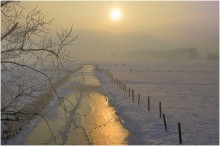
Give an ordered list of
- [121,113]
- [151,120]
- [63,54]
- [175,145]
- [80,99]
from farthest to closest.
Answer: [80,99] → [121,113] → [151,120] → [175,145] → [63,54]

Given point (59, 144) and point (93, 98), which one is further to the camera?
point (93, 98)

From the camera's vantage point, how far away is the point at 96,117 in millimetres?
22531

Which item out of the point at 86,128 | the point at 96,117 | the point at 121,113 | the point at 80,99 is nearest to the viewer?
the point at 86,128

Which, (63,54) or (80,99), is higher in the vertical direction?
(63,54)

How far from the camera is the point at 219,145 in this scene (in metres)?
14.7

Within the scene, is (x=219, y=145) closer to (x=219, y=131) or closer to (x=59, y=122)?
(x=219, y=131)

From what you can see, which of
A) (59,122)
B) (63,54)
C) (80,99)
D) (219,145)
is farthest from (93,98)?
(63,54)

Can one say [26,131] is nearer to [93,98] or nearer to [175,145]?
[175,145]

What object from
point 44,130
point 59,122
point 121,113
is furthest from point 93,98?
point 44,130

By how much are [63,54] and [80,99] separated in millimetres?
21914

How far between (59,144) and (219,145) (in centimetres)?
706

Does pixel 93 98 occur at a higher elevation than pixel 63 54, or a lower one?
lower

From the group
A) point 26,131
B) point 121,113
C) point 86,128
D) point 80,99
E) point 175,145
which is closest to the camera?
point 175,145

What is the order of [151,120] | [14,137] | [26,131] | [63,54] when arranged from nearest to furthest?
[63,54], [14,137], [26,131], [151,120]
